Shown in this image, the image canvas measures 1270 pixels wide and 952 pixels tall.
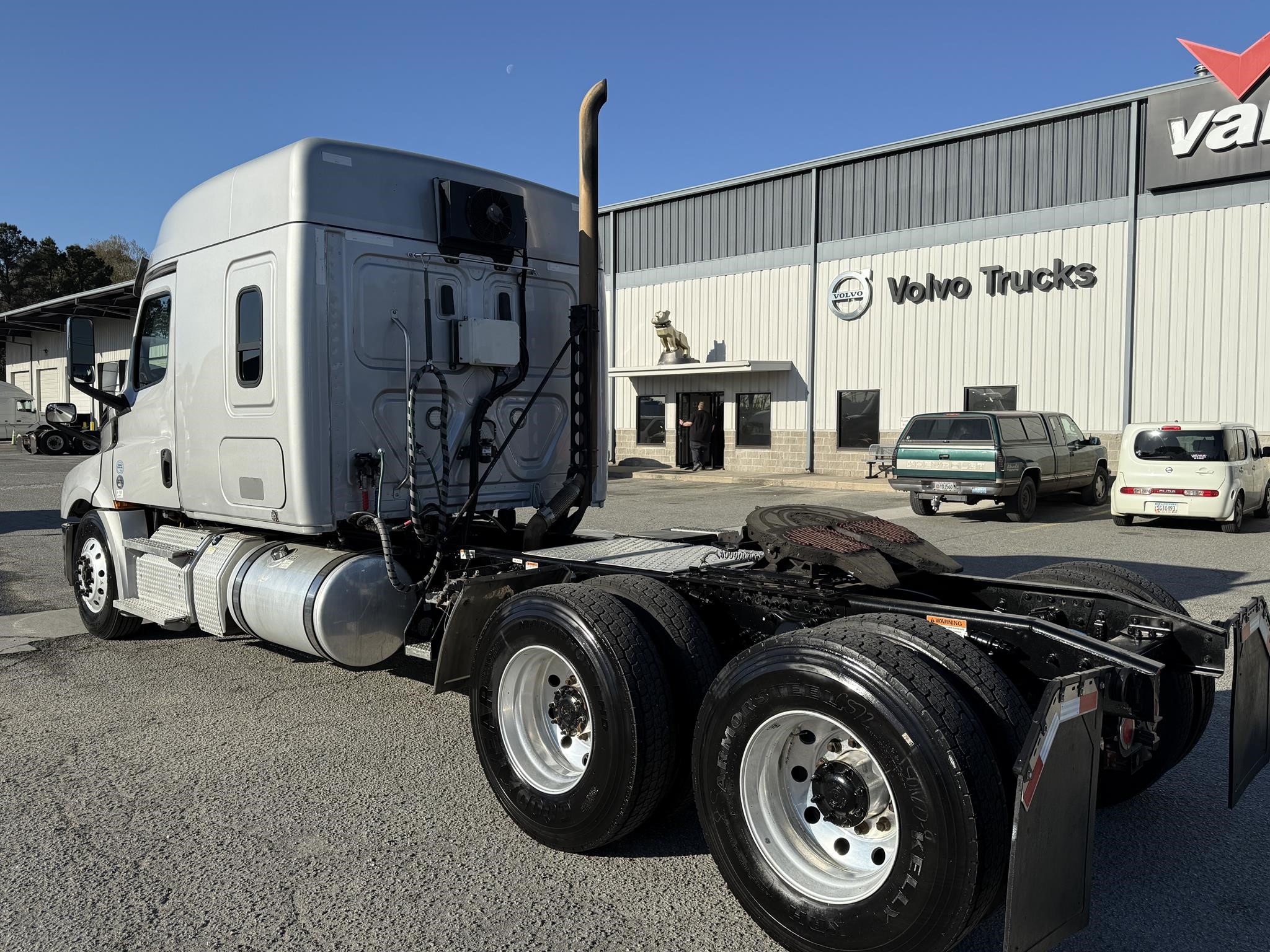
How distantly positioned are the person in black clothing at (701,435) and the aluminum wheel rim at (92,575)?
66.9 feet

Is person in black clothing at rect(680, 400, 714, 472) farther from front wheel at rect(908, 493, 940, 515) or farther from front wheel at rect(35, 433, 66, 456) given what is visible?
front wheel at rect(35, 433, 66, 456)

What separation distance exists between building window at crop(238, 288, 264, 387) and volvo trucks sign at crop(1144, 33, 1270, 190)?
19.2m

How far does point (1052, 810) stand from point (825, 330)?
23063mm

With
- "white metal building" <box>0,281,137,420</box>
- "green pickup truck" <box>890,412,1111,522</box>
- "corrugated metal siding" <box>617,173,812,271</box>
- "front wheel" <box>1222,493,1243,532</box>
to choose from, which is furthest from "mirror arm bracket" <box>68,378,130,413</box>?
"corrugated metal siding" <box>617,173,812,271</box>

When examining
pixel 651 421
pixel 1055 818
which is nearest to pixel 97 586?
pixel 1055 818

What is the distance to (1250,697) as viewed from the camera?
135 inches

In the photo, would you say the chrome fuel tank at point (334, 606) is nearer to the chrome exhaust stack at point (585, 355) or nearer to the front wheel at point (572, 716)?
the chrome exhaust stack at point (585, 355)

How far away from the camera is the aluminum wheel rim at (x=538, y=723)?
3.96 meters

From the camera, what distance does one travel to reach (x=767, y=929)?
10.1ft

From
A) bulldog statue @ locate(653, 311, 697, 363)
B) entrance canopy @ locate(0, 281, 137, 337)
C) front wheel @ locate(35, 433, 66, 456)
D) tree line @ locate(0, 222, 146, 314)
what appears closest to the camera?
entrance canopy @ locate(0, 281, 137, 337)

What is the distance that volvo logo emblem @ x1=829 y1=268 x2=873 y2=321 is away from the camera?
24.0m

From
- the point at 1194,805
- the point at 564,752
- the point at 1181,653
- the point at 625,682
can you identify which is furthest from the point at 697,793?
the point at 1194,805

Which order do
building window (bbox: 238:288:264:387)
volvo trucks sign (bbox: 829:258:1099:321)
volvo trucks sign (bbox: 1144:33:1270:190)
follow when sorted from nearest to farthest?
building window (bbox: 238:288:264:387) < volvo trucks sign (bbox: 1144:33:1270:190) < volvo trucks sign (bbox: 829:258:1099:321)

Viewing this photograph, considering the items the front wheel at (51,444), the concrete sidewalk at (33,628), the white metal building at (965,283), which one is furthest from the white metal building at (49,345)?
the white metal building at (965,283)
